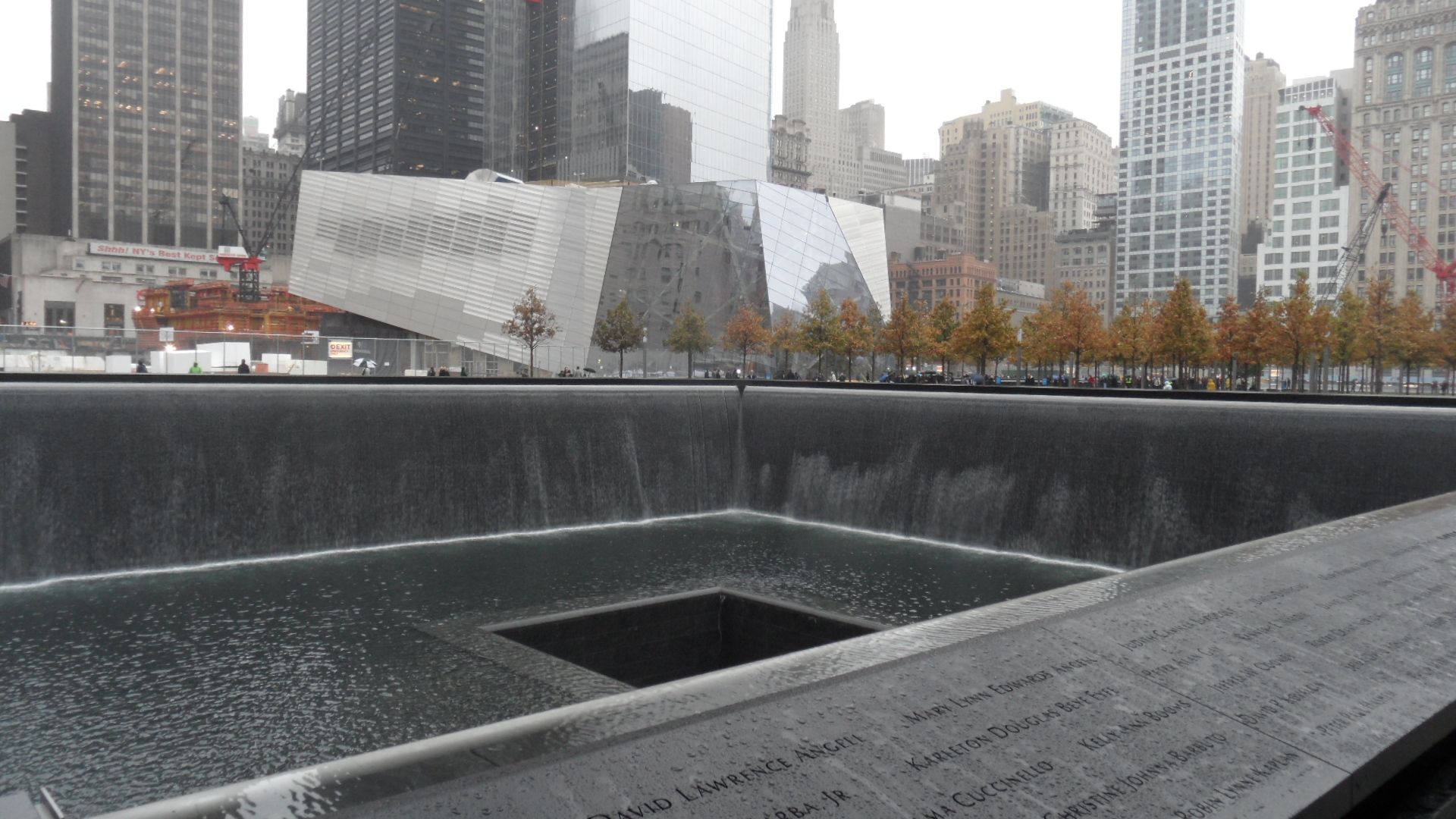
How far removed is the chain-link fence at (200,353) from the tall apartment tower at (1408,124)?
8728cm

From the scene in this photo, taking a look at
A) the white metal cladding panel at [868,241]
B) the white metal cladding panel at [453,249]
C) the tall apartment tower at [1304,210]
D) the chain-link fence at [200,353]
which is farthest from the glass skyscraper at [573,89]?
the tall apartment tower at [1304,210]

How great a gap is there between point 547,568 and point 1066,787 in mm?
11189

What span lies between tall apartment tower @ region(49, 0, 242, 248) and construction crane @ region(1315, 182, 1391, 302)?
12293cm

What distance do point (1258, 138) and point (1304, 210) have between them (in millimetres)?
67100

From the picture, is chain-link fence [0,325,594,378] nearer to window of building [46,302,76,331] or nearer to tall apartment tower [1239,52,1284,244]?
window of building [46,302,76,331]

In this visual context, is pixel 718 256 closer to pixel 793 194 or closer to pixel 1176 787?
pixel 793 194

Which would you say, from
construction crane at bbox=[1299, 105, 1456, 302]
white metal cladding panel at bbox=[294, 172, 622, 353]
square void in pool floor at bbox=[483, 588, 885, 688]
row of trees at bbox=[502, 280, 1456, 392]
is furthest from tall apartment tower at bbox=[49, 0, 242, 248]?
square void in pool floor at bbox=[483, 588, 885, 688]

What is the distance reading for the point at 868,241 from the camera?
64062mm

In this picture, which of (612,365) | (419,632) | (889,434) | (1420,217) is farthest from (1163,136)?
(419,632)

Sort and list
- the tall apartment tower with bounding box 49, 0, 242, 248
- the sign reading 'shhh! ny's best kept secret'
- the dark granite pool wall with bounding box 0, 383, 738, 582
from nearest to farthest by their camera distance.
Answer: the dark granite pool wall with bounding box 0, 383, 738, 582 < the sign reading 'shhh! ny's best kept secret' < the tall apartment tower with bounding box 49, 0, 242, 248

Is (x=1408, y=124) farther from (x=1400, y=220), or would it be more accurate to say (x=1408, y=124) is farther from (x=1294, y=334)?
(x=1294, y=334)

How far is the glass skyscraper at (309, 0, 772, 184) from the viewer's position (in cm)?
7919

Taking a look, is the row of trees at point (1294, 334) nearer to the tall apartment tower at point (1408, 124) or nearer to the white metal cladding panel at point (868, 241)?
the white metal cladding panel at point (868, 241)

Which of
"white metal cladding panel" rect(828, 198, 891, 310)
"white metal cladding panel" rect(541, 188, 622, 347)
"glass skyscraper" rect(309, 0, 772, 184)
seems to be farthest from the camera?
"glass skyscraper" rect(309, 0, 772, 184)
